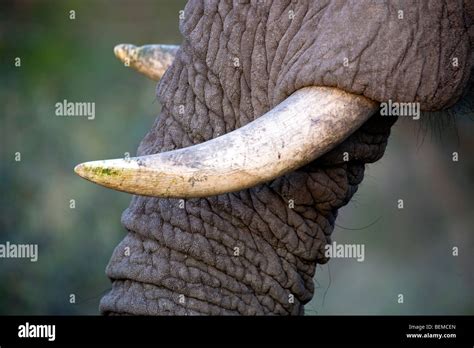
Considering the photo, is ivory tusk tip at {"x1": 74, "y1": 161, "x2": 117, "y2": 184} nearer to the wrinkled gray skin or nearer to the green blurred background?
the wrinkled gray skin

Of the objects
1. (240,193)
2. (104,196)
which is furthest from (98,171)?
(104,196)

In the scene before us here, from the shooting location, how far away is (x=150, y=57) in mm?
4461

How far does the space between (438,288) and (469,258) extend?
25 cm

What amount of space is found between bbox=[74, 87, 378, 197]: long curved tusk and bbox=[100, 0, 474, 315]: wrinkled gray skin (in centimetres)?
11

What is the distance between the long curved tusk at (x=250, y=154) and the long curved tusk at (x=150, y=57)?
1.01m

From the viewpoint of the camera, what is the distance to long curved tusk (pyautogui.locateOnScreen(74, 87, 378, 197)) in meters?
3.32

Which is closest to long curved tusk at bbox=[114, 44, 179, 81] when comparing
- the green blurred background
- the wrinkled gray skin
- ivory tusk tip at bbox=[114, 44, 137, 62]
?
ivory tusk tip at bbox=[114, 44, 137, 62]

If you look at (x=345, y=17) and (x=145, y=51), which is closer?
(x=345, y=17)

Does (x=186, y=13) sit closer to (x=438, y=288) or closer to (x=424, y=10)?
(x=424, y=10)

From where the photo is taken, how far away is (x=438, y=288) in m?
8.23

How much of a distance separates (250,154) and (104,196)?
4.55 m

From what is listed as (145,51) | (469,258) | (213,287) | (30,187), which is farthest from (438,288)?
(213,287)

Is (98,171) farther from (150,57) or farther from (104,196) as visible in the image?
(104,196)
